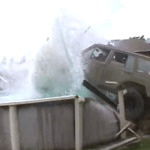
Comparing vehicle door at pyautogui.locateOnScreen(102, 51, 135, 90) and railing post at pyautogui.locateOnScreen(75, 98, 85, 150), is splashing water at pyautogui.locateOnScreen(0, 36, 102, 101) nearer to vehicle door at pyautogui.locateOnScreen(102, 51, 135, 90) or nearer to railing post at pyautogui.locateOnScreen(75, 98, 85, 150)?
vehicle door at pyautogui.locateOnScreen(102, 51, 135, 90)

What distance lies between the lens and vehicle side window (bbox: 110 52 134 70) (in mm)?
4230

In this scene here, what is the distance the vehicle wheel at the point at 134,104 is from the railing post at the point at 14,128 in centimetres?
239

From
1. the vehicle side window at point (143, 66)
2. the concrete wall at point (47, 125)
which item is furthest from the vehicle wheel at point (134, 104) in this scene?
→ the concrete wall at point (47, 125)

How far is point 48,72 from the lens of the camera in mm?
4395

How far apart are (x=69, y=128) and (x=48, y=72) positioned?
5.86ft

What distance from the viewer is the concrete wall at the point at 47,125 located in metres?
2.78

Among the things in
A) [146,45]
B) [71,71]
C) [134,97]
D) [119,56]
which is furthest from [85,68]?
[146,45]

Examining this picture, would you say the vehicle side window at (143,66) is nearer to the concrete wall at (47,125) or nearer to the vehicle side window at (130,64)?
the vehicle side window at (130,64)

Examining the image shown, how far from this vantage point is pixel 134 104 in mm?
4281

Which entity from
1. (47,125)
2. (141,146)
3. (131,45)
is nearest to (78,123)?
(47,125)

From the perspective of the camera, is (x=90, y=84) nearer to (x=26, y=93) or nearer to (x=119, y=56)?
(x=119, y=56)

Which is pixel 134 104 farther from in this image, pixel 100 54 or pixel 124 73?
pixel 100 54

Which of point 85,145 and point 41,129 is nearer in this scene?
point 41,129

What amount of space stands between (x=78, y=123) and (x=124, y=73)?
6.07 ft
